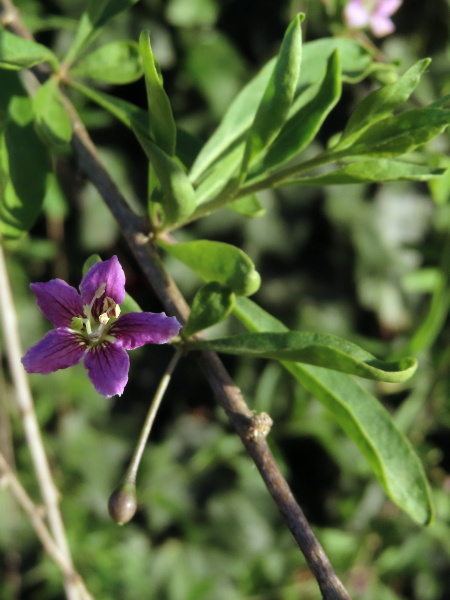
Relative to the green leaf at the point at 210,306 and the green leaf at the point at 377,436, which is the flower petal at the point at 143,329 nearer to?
the green leaf at the point at 210,306

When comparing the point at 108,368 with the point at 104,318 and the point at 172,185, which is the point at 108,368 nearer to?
the point at 104,318

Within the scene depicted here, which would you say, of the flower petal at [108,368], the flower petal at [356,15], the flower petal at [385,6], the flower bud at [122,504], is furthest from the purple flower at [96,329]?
the flower petal at [385,6]

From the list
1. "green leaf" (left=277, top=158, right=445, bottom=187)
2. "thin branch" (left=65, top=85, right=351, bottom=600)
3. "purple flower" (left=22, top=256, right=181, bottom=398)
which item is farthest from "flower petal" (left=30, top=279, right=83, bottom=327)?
"green leaf" (left=277, top=158, right=445, bottom=187)

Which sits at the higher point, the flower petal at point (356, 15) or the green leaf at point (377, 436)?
the flower petal at point (356, 15)

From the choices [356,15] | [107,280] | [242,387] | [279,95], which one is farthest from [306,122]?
[242,387]

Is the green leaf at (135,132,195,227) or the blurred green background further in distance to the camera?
the blurred green background

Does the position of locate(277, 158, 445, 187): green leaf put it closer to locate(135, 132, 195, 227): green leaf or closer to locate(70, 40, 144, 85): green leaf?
locate(135, 132, 195, 227): green leaf

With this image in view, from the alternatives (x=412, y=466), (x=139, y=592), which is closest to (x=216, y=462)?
(x=139, y=592)

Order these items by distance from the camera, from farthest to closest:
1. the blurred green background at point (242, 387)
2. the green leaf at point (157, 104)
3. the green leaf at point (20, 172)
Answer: the blurred green background at point (242, 387) → the green leaf at point (20, 172) → the green leaf at point (157, 104)
